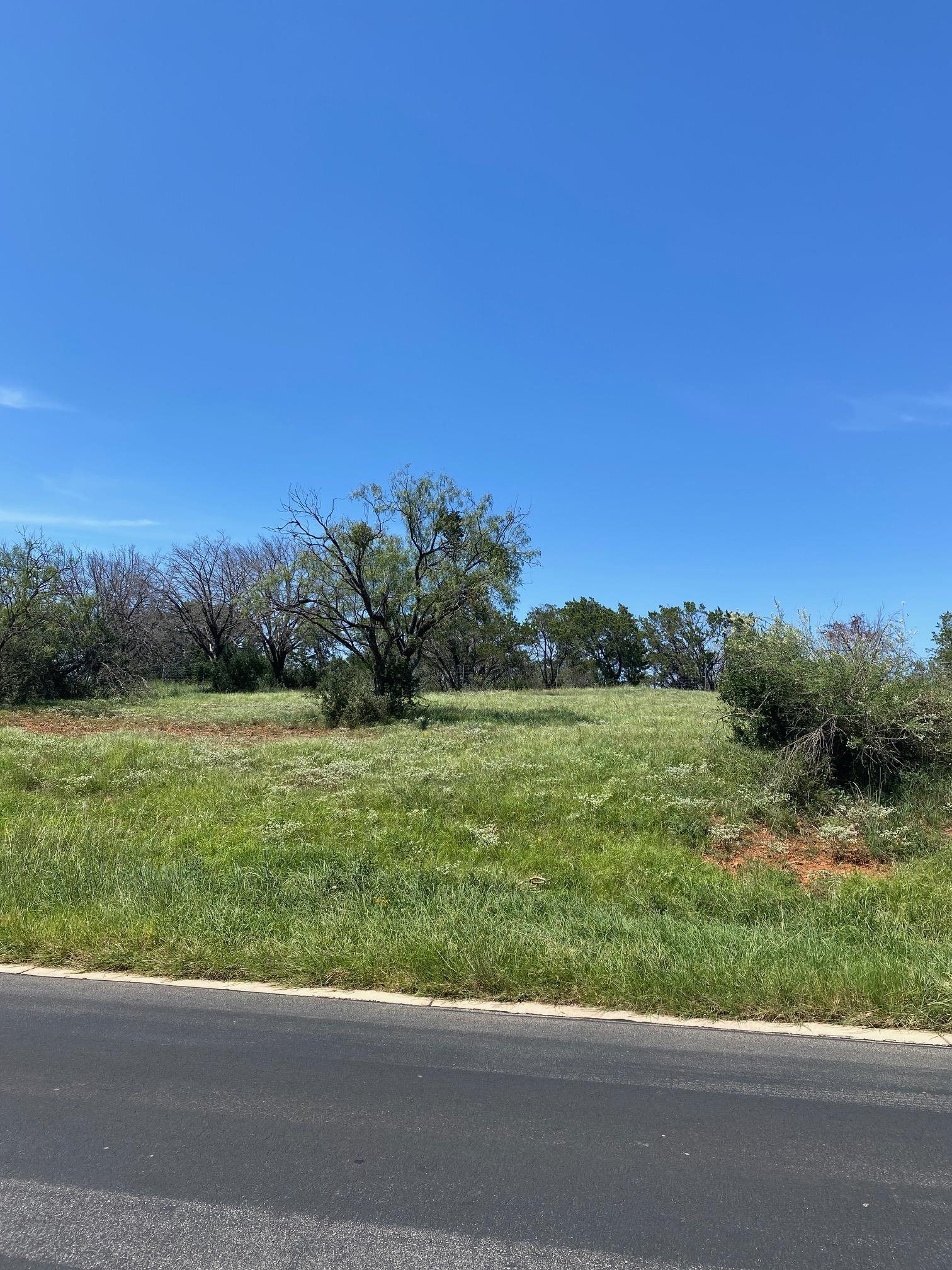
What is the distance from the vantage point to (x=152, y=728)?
819 inches

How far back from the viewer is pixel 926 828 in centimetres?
917

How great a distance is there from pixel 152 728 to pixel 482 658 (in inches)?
1593

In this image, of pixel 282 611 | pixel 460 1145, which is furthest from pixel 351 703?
pixel 460 1145

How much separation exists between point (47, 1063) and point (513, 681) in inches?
2185

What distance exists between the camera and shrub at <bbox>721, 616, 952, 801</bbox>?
10523mm

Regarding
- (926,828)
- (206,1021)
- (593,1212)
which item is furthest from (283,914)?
(926,828)

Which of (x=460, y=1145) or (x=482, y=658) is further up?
(x=482, y=658)

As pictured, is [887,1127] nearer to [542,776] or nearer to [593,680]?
[542,776]

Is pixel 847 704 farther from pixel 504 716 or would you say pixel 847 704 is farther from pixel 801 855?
pixel 504 716

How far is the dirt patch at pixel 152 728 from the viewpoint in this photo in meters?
19.0

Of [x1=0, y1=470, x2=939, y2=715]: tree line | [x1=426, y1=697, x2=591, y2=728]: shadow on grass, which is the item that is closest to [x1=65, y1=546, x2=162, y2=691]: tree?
[x1=0, y1=470, x2=939, y2=715]: tree line

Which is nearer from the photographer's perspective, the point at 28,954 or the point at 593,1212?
the point at 593,1212

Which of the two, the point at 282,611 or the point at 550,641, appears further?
the point at 550,641

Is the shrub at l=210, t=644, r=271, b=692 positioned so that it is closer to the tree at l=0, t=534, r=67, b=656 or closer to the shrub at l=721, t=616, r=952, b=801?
the tree at l=0, t=534, r=67, b=656
